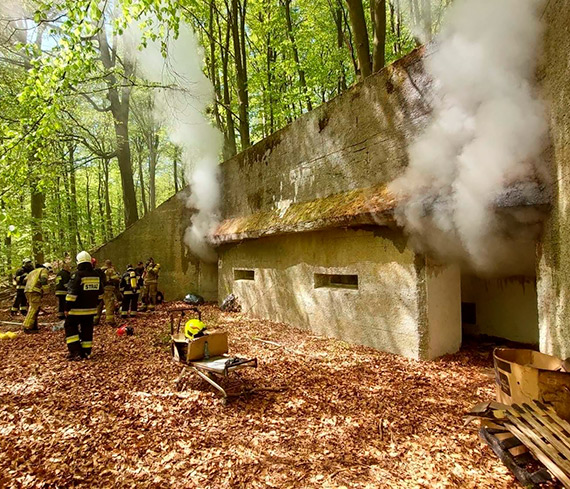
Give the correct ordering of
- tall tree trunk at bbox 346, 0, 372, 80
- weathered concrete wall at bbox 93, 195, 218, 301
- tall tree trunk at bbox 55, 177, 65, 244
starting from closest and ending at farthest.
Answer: tall tree trunk at bbox 346, 0, 372, 80
weathered concrete wall at bbox 93, 195, 218, 301
tall tree trunk at bbox 55, 177, 65, 244

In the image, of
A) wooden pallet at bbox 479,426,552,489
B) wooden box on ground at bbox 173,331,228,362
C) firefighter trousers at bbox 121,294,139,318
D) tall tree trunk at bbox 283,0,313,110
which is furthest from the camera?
tall tree trunk at bbox 283,0,313,110

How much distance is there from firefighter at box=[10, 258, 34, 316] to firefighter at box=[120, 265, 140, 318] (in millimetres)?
2677

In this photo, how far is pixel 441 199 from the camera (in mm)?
4996

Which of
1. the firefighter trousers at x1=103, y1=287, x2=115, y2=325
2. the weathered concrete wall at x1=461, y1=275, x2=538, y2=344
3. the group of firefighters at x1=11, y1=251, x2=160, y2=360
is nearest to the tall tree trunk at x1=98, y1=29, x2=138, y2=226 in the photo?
the group of firefighters at x1=11, y1=251, x2=160, y2=360

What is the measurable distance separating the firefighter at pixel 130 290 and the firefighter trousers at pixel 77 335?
12.0 feet

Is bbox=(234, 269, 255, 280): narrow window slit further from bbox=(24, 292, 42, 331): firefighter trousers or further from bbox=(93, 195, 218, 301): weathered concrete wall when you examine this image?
bbox=(24, 292, 42, 331): firefighter trousers

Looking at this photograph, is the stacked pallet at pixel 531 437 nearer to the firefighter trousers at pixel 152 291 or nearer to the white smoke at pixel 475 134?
the white smoke at pixel 475 134

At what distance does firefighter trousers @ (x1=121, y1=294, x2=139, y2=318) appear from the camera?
10.4 metres

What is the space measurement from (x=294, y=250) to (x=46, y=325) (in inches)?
288

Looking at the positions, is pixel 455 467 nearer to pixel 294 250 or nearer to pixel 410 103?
pixel 410 103

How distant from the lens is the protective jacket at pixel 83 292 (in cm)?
635

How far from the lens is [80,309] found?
6.39 metres

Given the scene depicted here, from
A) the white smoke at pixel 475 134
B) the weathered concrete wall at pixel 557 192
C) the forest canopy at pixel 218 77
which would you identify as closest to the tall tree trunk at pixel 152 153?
the forest canopy at pixel 218 77

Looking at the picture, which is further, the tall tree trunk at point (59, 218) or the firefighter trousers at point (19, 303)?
the tall tree trunk at point (59, 218)
